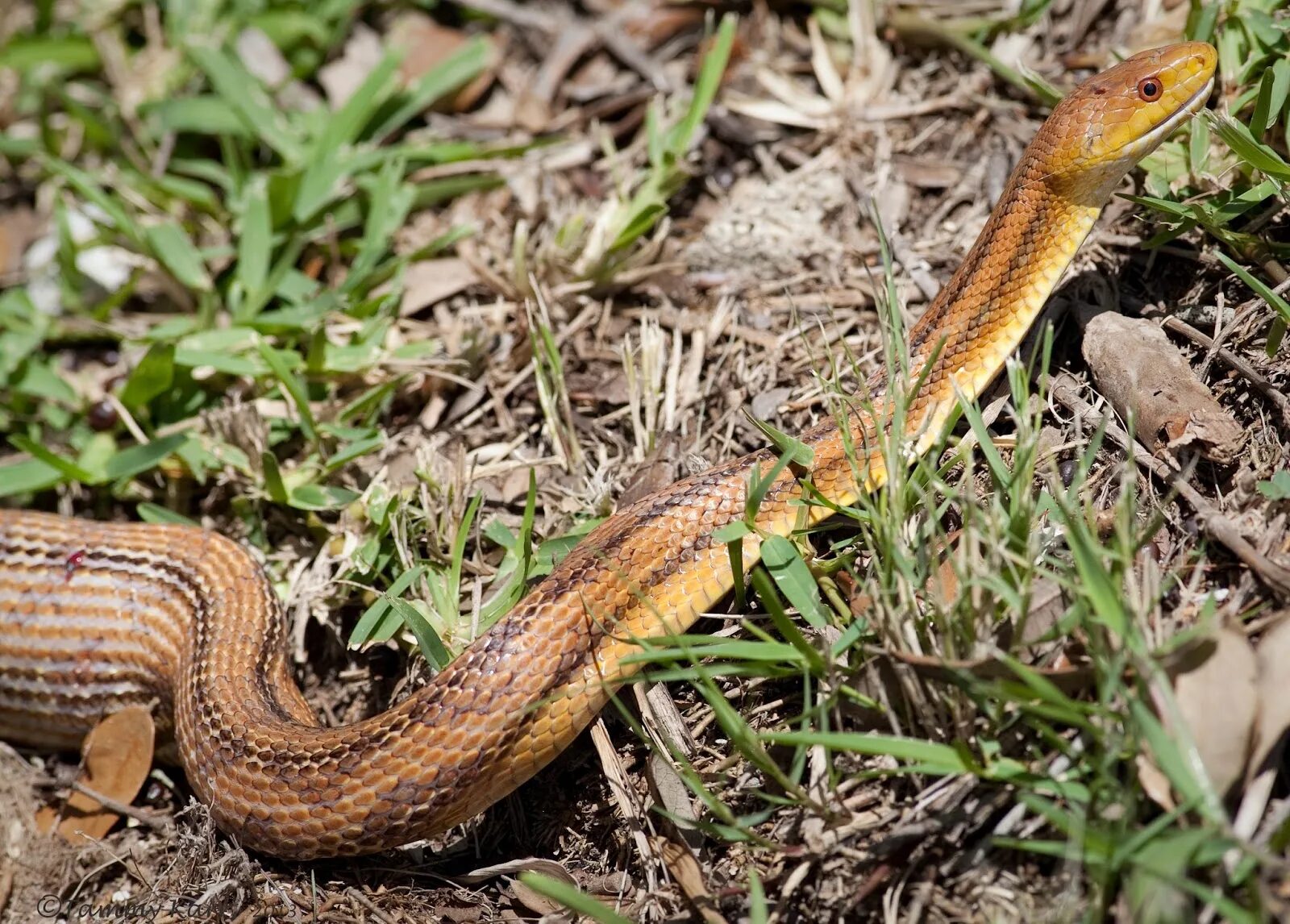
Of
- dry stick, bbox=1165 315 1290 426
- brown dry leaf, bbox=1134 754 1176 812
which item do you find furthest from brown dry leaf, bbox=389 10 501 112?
brown dry leaf, bbox=1134 754 1176 812

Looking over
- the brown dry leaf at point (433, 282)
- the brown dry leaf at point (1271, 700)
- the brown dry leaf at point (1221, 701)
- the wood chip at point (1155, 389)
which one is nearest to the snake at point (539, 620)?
the wood chip at point (1155, 389)

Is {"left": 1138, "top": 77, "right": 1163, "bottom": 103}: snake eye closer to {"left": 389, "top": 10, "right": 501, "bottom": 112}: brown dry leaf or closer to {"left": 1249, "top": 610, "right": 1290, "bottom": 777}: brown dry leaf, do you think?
{"left": 1249, "top": 610, "right": 1290, "bottom": 777}: brown dry leaf

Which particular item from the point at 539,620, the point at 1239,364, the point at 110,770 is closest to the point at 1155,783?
Answer: the point at 1239,364

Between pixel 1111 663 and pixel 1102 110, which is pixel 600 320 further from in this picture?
pixel 1111 663

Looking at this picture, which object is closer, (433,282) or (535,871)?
(535,871)

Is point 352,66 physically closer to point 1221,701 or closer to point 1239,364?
point 1239,364

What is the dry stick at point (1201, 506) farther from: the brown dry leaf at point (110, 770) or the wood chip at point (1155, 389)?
the brown dry leaf at point (110, 770)

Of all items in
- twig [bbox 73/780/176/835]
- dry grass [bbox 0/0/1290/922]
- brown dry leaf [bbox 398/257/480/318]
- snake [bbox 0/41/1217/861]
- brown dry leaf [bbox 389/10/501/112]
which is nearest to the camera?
dry grass [bbox 0/0/1290/922]
